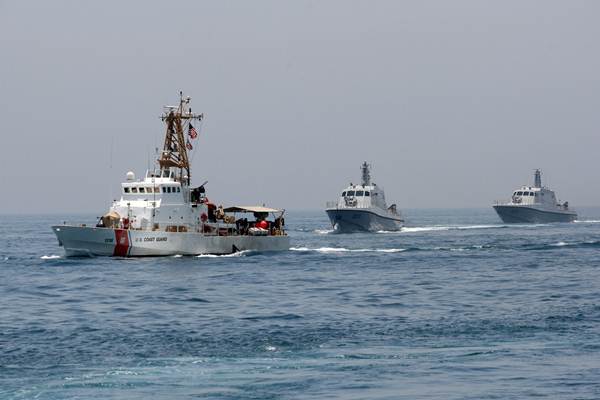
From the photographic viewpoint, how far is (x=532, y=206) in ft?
584

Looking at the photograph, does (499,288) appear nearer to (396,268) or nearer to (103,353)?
(396,268)

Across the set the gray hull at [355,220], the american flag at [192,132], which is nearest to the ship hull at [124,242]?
the american flag at [192,132]

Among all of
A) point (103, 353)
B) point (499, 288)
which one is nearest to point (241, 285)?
point (499, 288)

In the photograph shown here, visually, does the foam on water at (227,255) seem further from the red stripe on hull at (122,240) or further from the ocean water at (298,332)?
the ocean water at (298,332)

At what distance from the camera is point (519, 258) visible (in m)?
75.9

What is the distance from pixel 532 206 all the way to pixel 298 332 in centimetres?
14812

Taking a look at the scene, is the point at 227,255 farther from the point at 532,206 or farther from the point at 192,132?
the point at 532,206

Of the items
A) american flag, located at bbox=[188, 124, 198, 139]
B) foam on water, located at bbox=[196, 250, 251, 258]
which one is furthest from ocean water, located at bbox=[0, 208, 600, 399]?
american flag, located at bbox=[188, 124, 198, 139]

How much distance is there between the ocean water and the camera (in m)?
26.3

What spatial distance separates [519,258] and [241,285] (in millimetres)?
28940

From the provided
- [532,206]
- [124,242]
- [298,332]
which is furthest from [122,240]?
[532,206]

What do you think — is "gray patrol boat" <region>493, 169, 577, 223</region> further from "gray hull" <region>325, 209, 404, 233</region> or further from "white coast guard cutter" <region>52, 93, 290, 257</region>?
"white coast guard cutter" <region>52, 93, 290, 257</region>

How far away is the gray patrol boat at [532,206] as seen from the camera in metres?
179

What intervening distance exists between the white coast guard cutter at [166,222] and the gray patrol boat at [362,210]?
5515 cm
